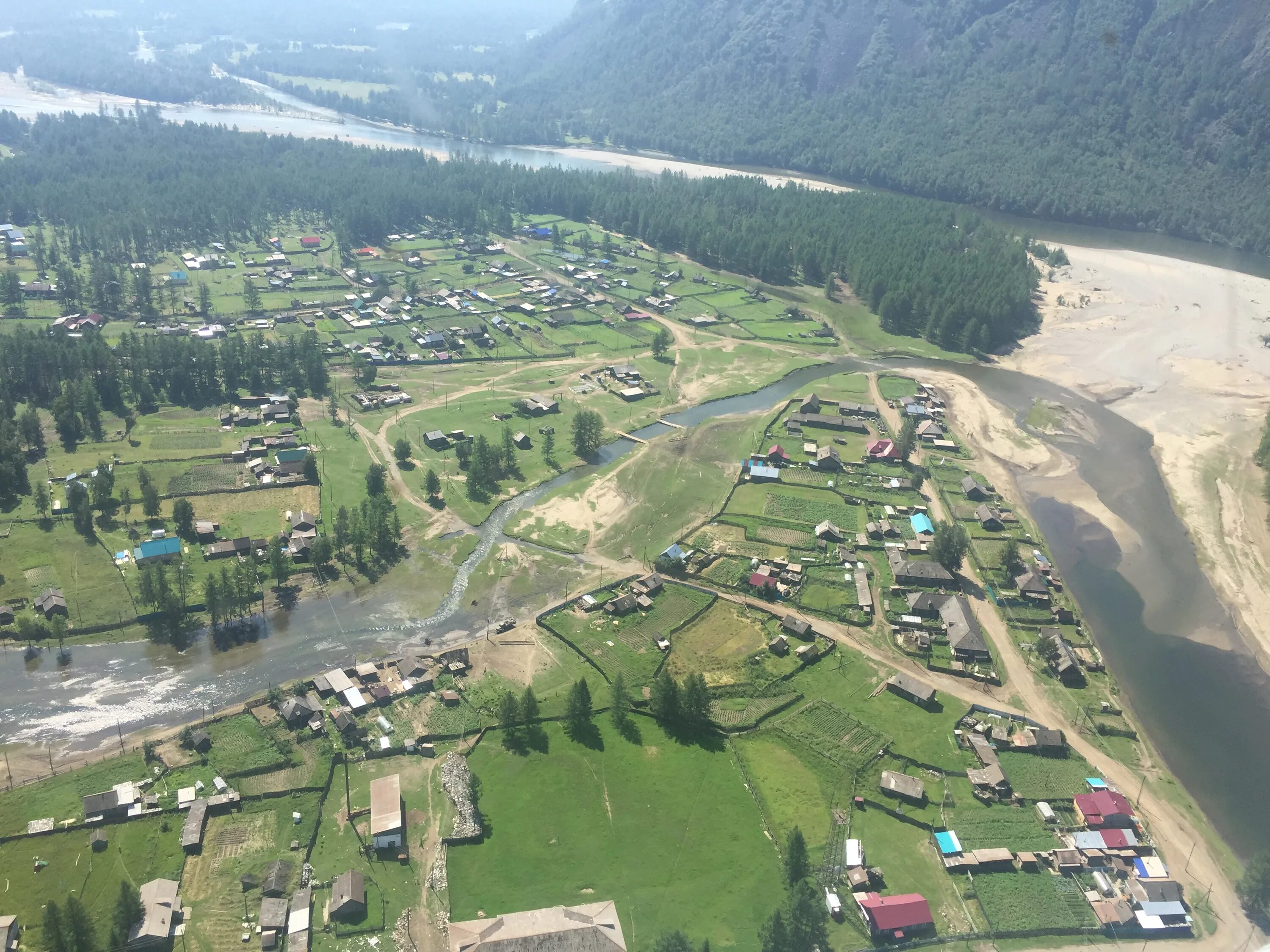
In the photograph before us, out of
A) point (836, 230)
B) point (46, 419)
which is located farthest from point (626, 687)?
point (836, 230)


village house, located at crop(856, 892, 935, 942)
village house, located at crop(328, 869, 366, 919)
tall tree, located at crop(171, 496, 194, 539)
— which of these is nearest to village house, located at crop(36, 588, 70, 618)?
tall tree, located at crop(171, 496, 194, 539)

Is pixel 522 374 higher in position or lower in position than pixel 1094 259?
lower

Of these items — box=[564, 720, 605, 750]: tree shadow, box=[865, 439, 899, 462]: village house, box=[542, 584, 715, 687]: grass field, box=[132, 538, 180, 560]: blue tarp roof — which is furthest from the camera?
box=[865, 439, 899, 462]: village house

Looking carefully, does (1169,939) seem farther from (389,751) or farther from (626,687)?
(389,751)

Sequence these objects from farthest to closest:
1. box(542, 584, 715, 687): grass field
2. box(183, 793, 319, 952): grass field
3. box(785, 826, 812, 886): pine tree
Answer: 1. box(542, 584, 715, 687): grass field
2. box(785, 826, 812, 886): pine tree
3. box(183, 793, 319, 952): grass field

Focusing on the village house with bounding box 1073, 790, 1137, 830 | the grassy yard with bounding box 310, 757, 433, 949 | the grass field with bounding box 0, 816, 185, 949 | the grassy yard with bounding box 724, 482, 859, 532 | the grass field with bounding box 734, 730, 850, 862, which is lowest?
the grass field with bounding box 0, 816, 185, 949

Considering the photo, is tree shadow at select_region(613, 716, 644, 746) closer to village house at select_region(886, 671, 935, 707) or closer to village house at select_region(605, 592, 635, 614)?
village house at select_region(605, 592, 635, 614)

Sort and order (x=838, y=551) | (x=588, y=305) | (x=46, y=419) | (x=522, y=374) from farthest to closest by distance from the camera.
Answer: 1. (x=588, y=305)
2. (x=522, y=374)
3. (x=46, y=419)
4. (x=838, y=551)

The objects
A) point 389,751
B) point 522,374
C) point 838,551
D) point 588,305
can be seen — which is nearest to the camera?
point 389,751
